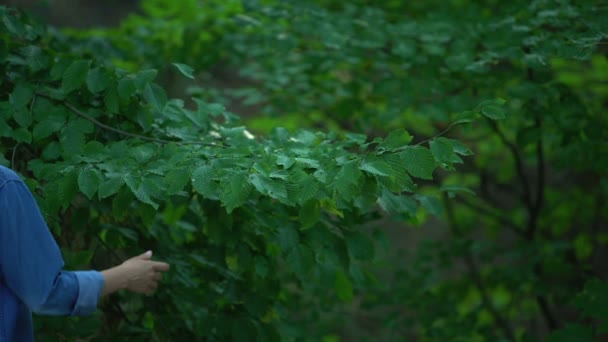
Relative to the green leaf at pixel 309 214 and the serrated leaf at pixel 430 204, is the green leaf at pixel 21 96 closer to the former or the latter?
the green leaf at pixel 309 214

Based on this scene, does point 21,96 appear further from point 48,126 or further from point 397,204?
point 397,204

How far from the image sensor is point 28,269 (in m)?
1.85

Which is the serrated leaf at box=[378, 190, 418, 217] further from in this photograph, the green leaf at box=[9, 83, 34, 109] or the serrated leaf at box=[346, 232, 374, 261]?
the green leaf at box=[9, 83, 34, 109]

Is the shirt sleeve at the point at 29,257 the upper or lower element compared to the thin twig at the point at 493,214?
upper

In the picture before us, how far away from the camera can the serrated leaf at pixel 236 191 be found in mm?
2141

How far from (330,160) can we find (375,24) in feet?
7.95

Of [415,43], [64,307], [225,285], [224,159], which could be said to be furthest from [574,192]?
[64,307]

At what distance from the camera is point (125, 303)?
3.13 metres

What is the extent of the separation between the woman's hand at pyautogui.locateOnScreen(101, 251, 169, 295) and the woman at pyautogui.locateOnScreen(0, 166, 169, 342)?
28mm

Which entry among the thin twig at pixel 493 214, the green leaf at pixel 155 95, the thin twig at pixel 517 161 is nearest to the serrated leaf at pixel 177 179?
the green leaf at pixel 155 95

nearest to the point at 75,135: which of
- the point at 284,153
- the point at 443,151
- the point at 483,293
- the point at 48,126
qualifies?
the point at 48,126

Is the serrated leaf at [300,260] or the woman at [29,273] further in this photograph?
the serrated leaf at [300,260]

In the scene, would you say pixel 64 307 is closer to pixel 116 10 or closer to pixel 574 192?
pixel 574 192

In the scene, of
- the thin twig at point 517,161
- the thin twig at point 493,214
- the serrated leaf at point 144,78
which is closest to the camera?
the serrated leaf at point 144,78
